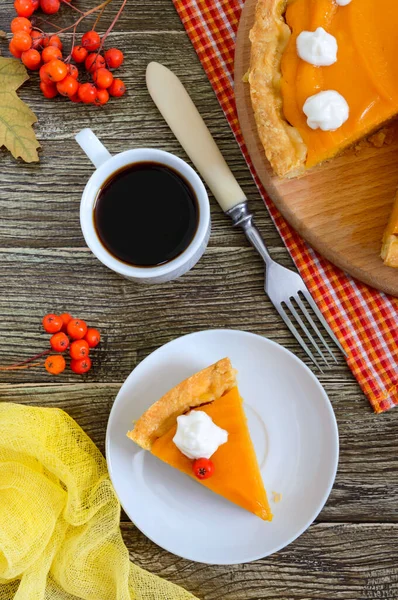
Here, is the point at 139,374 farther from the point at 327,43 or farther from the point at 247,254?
the point at 327,43

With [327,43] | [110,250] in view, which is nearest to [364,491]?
[110,250]

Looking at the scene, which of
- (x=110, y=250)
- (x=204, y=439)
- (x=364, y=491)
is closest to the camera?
(x=204, y=439)

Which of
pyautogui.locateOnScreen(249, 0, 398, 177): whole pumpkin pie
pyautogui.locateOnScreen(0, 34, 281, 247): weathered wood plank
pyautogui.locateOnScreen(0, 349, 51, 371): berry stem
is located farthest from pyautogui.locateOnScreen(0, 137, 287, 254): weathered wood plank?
pyautogui.locateOnScreen(0, 349, 51, 371): berry stem

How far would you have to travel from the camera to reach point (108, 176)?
196 centimetres

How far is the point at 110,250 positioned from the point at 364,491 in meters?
1.18

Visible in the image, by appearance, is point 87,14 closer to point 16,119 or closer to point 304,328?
point 16,119

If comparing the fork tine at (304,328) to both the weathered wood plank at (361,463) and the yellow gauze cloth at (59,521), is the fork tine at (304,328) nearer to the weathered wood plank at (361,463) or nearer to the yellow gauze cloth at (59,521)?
the weathered wood plank at (361,463)

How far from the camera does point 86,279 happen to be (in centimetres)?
218

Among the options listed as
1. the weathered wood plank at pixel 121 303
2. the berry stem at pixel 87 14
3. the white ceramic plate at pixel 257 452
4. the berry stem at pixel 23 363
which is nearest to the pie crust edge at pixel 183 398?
the white ceramic plate at pixel 257 452

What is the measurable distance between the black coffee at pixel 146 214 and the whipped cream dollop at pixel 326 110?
0.44 m

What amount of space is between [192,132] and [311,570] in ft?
5.09

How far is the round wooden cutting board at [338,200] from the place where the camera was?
2.00 metres

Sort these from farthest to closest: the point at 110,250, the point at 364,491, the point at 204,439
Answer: the point at 364,491 < the point at 110,250 < the point at 204,439

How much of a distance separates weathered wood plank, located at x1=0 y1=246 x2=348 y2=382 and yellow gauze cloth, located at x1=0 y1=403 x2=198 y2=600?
0.74ft
